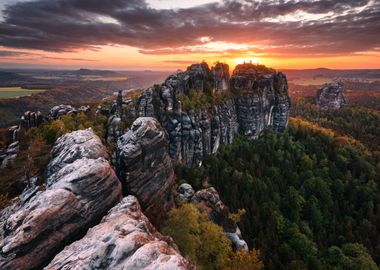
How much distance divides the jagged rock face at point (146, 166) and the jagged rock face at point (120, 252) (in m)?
14.7

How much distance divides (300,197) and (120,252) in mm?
83644

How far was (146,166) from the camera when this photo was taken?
42.4 m

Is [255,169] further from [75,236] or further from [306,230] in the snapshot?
[75,236]

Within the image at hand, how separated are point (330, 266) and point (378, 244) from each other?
84.9ft

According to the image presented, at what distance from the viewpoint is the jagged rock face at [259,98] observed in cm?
12006

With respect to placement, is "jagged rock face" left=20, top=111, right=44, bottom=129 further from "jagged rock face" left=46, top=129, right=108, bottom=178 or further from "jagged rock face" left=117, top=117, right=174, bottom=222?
"jagged rock face" left=117, top=117, right=174, bottom=222

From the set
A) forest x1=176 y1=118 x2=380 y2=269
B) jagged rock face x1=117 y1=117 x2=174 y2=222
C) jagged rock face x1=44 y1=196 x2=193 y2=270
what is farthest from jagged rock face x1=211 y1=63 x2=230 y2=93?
jagged rock face x1=44 y1=196 x2=193 y2=270

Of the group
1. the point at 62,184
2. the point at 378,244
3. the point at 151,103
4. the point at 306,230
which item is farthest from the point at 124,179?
the point at 378,244

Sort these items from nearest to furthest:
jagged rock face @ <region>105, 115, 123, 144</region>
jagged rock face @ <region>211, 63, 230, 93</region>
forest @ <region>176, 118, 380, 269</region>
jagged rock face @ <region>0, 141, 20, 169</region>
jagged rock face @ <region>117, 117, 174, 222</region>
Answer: jagged rock face @ <region>117, 117, 174, 222</region>, jagged rock face @ <region>0, 141, 20, 169</region>, jagged rock face @ <region>105, 115, 123, 144</region>, forest @ <region>176, 118, 380, 269</region>, jagged rock face @ <region>211, 63, 230, 93</region>

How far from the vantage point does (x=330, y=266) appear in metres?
67.4

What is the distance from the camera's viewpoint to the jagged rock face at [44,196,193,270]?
66.1ft

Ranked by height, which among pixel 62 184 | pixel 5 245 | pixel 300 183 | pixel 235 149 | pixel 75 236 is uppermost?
pixel 62 184

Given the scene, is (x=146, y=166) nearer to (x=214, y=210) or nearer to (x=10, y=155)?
(x=214, y=210)

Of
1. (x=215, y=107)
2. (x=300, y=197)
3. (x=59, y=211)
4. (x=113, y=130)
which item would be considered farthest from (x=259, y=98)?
(x=59, y=211)
